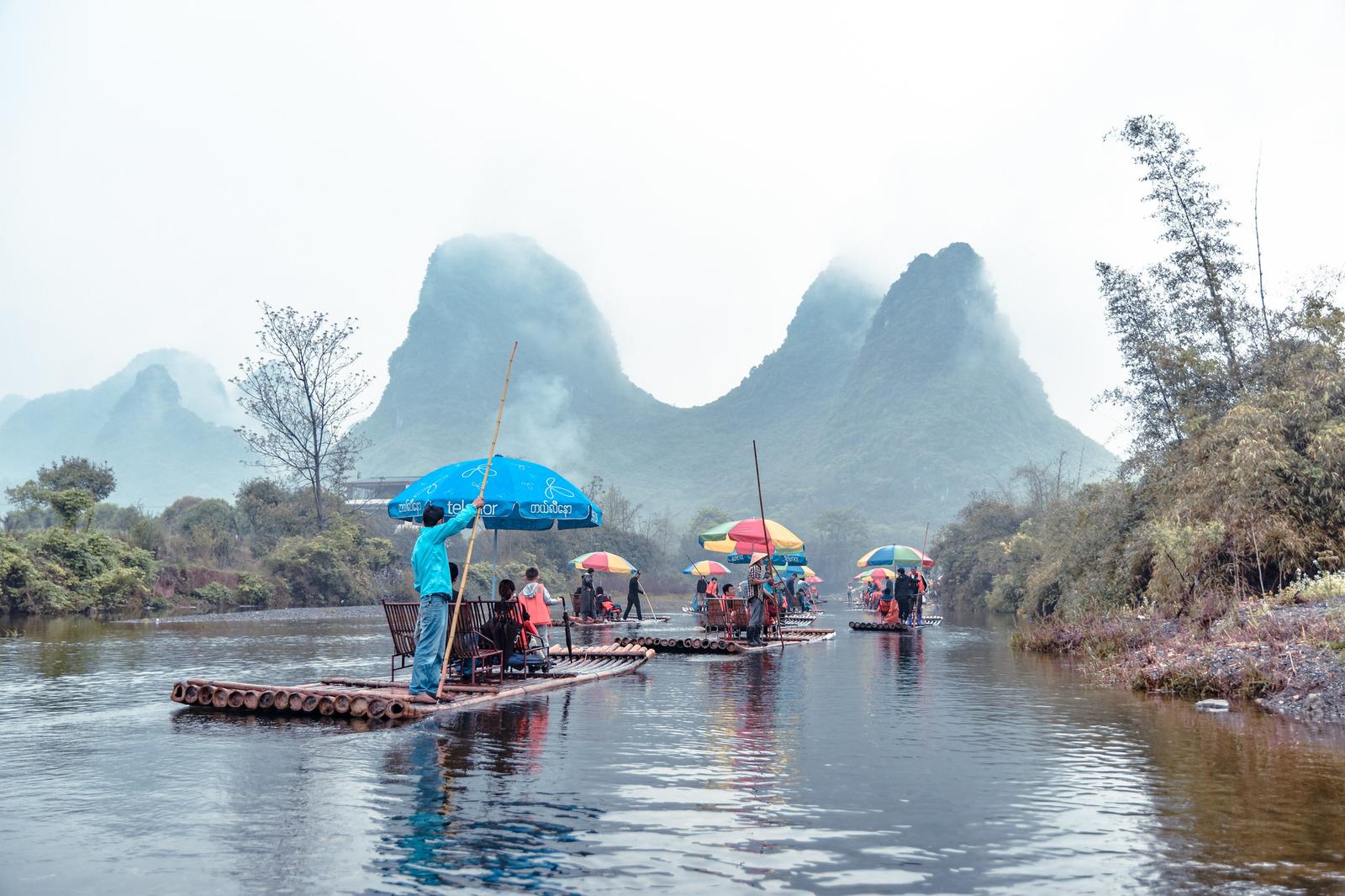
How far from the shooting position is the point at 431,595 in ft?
38.7

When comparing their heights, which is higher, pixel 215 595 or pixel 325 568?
pixel 325 568

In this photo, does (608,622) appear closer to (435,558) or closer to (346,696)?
(435,558)

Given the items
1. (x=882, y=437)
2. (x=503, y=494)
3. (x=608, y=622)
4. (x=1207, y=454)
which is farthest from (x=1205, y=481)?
(x=882, y=437)

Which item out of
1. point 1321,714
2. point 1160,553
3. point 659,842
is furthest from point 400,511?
point 1160,553

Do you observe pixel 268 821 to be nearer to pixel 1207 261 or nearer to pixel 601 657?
pixel 601 657

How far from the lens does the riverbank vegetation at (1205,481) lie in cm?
1762

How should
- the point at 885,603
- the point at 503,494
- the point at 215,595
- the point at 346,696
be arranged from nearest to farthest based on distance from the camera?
the point at 346,696 < the point at 503,494 < the point at 885,603 < the point at 215,595

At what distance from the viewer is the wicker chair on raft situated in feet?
41.8

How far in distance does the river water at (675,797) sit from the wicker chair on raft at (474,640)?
87cm

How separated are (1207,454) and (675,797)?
18027mm

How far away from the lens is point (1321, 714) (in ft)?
39.0

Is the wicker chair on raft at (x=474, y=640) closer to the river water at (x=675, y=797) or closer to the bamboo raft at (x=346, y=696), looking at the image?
the bamboo raft at (x=346, y=696)

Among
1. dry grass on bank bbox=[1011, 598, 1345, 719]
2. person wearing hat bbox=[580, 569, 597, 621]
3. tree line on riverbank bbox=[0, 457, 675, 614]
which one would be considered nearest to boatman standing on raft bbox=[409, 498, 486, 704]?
dry grass on bank bbox=[1011, 598, 1345, 719]

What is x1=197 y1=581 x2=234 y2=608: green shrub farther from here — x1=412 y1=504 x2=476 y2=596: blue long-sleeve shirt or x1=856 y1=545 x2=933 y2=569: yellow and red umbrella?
x1=412 y1=504 x2=476 y2=596: blue long-sleeve shirt
